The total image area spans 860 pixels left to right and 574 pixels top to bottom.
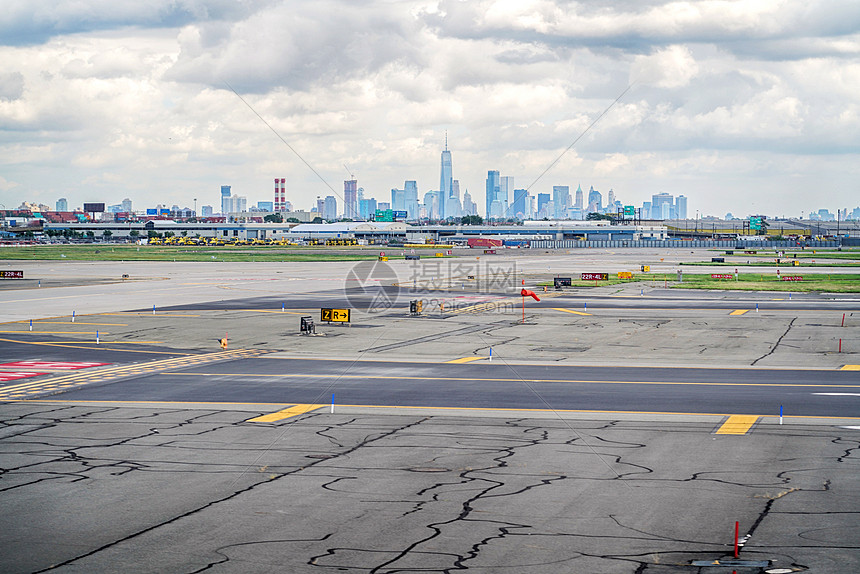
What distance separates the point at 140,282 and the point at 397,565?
3064 inches

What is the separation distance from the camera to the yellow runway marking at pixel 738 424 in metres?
23.2

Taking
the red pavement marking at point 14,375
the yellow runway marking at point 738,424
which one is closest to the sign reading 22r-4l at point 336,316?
the red pavement marking at point 14,375

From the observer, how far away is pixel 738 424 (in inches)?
945

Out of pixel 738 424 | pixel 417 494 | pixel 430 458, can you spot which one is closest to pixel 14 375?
pixel 430 458

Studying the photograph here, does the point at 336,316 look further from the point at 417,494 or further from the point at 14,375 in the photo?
the point at 417,494

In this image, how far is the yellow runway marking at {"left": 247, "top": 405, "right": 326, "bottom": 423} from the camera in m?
24.7

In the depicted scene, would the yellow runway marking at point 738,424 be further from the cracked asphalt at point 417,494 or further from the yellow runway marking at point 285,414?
the yellow runway marking at point 285,414

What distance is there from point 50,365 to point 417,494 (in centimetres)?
2436

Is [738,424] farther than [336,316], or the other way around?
[336,316]

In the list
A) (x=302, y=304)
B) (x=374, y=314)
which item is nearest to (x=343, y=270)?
(x=302, y=304)

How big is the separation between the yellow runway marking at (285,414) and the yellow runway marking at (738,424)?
12.6 m

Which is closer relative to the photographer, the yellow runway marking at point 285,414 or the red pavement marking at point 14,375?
the yellow runway marking at point 285,414

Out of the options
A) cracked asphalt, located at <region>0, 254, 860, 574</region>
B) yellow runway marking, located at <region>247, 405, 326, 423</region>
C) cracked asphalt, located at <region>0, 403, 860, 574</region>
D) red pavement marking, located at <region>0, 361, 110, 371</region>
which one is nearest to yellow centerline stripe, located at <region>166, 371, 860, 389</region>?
cracked asphalt, located at <region>0, 254, 860, 574</region>

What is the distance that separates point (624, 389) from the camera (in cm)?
2989
